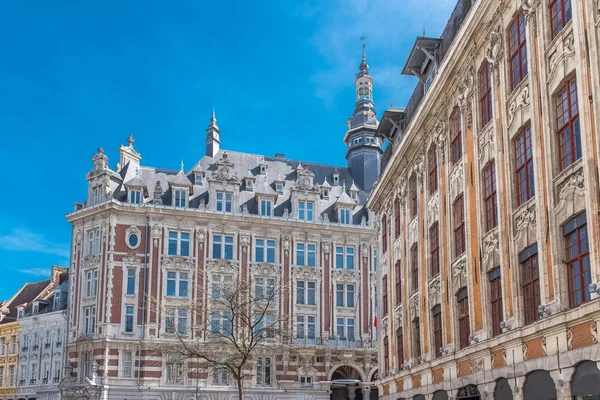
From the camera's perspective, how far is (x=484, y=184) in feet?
82.7

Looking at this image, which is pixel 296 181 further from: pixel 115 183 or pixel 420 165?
pixel 420 165

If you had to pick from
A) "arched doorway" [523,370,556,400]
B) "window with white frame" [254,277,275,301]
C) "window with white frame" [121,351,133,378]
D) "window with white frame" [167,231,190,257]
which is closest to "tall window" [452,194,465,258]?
"arched doorway" [523,370,556,400]

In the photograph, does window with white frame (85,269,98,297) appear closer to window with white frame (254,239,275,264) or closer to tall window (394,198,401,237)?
window with white frame (254,239,275,264)

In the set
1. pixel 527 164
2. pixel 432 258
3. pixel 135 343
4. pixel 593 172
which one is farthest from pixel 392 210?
pixel 135 343

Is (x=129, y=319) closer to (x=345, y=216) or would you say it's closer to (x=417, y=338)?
(x=345, y=216)

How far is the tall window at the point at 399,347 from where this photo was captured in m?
37.2

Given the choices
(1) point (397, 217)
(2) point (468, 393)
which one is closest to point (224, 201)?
(1) point (397, 217)

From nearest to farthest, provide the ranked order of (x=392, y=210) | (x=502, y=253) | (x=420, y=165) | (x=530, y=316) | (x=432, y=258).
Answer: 1. (x=530, y=316)
2. (x=502, y=253)
3. (x=432, y=258)
4. (x=420, y=165)
5. (x=392, y=210)

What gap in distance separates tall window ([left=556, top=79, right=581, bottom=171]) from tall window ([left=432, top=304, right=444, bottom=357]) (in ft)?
41.6

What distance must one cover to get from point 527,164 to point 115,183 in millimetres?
48348

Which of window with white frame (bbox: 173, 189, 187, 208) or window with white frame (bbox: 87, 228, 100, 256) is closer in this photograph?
window with white frame (bbox: 87, 228, 100, 256)

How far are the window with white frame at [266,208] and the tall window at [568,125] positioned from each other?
4783 cm

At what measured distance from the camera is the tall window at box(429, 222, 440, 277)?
31009 millimetres

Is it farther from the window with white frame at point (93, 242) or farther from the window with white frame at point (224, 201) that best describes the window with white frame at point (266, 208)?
the window with white frame at point (93, 242)
